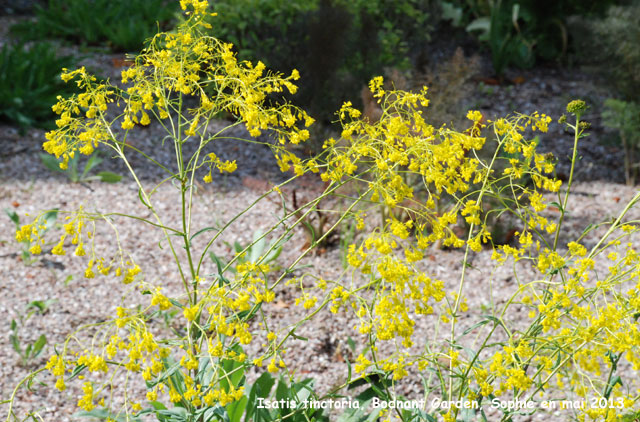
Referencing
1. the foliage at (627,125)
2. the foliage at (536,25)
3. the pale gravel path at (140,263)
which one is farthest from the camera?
the foliage at (536,25)

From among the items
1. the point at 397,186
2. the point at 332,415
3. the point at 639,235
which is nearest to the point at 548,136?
the point at 639,235

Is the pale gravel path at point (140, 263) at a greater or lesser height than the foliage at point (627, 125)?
lesser

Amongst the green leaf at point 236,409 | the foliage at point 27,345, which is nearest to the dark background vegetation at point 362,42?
the foliage at point 27,345

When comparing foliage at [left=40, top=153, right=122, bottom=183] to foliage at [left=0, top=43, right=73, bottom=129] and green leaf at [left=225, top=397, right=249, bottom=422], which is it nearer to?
foliage at [left=0, top=43, right=73, bottom=129]

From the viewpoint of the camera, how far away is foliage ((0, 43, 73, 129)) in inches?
191

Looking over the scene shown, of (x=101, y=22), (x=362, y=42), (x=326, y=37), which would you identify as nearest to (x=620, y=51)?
(x=362, y=42)

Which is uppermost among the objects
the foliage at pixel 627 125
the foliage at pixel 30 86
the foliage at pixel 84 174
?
the foliage at pixel 30 86

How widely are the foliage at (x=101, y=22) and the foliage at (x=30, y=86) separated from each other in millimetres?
928

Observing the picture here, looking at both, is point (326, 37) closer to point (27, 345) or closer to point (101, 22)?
point (101, 22)

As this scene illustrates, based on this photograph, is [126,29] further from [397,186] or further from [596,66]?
[397,186]

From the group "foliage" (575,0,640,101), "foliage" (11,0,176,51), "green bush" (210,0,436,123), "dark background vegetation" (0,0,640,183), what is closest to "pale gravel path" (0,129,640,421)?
"dark background vegetation" (0,0,640,183)

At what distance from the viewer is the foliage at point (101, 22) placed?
20.5 feet

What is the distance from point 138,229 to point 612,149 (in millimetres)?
3480

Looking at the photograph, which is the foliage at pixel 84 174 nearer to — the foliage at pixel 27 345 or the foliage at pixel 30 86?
the foliage at pixel 30 86
